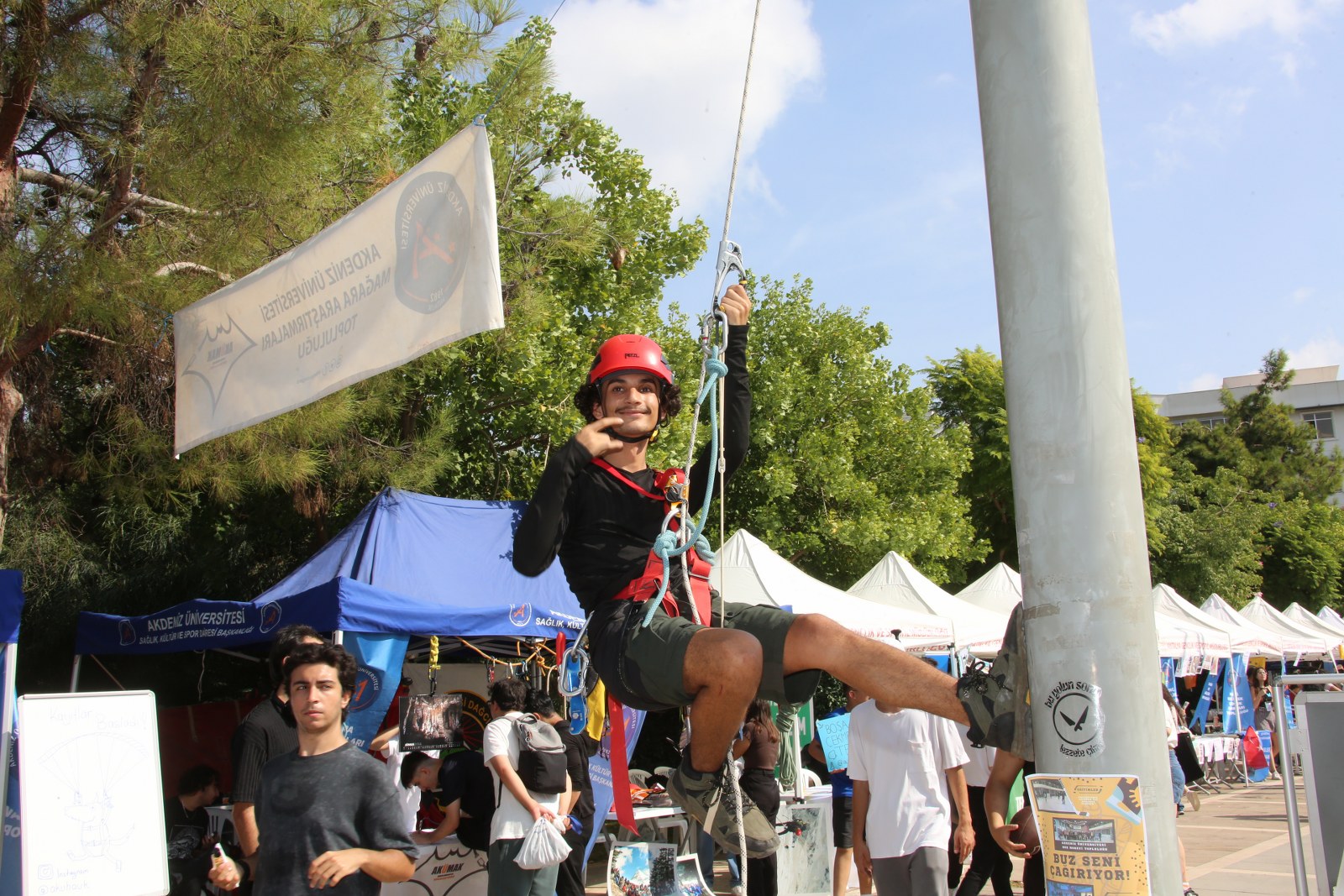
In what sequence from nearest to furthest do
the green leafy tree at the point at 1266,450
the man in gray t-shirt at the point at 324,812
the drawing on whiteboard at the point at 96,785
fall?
the man in gray t-shirt at the point at 324,812
the drawing on whiteboard at the point at 96,785
the green leafy tree at the point at 1266,450

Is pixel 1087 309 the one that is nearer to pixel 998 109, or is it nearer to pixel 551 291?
pixel 998 109

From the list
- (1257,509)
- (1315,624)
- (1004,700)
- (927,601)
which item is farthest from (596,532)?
(1257,509)

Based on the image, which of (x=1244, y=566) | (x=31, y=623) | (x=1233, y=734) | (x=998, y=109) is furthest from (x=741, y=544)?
(x=1244, y=566)

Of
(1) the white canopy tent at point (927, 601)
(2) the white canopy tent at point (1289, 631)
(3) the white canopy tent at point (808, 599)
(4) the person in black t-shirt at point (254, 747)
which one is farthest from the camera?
(2) the white canopy tent at point (1289, 631)

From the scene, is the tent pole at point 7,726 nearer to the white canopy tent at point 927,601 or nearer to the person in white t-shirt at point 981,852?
the person in white t-shirt at point 981,852

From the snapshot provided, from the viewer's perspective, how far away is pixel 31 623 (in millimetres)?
10961

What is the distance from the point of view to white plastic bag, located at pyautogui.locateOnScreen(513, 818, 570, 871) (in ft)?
17.9

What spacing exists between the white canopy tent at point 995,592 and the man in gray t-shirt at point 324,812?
1281 centimetres

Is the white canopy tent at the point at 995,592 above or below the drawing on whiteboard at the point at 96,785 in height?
above

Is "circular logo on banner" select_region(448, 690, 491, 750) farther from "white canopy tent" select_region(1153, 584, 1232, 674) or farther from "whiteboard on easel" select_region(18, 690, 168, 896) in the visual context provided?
"white canopy tent" select_region(1153, 584, 1232, 674)

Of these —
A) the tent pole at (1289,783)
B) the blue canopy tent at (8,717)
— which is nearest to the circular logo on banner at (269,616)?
the blue canopy tent at (8,717)

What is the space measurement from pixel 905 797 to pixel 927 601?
7.68 m

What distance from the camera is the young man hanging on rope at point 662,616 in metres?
3.08

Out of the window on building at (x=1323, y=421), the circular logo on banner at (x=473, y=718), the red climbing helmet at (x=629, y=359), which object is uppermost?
the window on building at (x=1323, y=421)
